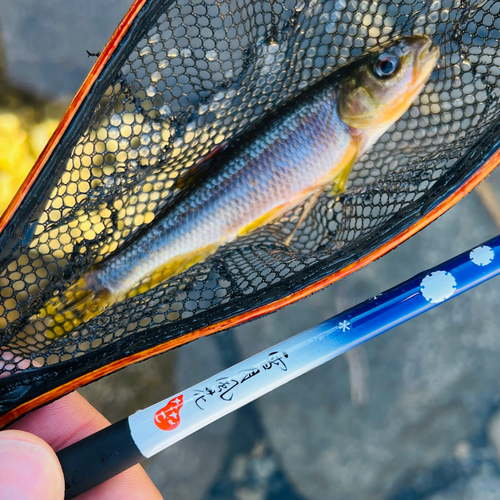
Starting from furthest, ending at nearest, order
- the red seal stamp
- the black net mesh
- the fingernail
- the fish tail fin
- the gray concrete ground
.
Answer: the gray concrete ground < the fish tail fin < the black net mesh < the red seal stamp < the fingernail

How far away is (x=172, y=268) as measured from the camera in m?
1.34

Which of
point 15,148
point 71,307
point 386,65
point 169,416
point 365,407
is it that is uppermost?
point 15,148

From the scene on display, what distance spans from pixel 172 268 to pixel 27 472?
65 centimetres

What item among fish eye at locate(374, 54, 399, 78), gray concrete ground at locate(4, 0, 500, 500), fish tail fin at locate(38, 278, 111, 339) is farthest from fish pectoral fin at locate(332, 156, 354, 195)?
fish tail fin at locate(38, 278, 111, 339)

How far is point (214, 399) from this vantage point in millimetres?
1041

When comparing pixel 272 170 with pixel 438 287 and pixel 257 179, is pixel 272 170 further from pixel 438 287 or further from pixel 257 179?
pixel 438 287

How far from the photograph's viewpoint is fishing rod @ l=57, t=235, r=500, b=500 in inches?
40.2

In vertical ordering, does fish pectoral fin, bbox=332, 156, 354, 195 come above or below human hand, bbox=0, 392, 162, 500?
above

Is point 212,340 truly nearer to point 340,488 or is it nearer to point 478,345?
point 340,488

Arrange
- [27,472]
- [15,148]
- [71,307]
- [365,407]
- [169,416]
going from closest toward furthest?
[27,472], [169,416], [71,307], [365,407], [15,148]

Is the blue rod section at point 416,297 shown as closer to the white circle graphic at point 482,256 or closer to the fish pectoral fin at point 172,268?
the white circle graphic at point 482,256

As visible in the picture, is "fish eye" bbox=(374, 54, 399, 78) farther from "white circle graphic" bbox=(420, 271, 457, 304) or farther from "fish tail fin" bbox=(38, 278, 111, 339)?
"fish tail fin" bbox=(38, 278, 111, 339)

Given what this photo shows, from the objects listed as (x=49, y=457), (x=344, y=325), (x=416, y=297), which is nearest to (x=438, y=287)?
(x=416, y=297)

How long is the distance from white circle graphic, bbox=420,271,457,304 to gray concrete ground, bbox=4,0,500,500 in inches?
24.0
